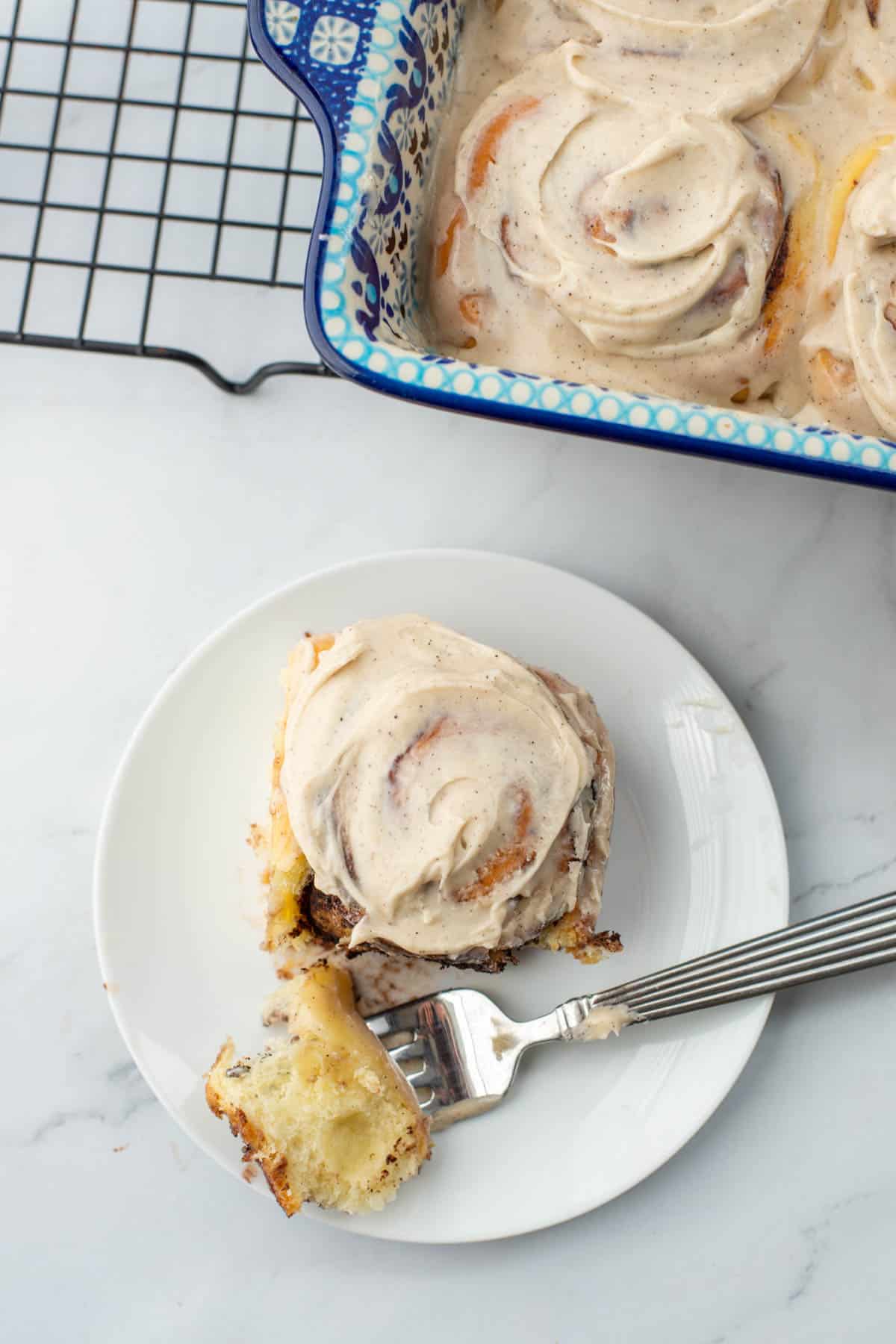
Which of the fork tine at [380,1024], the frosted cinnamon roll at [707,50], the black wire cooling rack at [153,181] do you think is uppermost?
the frosted cinnamon roll at [707,50]

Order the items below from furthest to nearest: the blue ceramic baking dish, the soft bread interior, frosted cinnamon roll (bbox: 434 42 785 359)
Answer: the soft bread interior
frosted cinnamon roll (bbox: 434 42 785 359)
the blue ceramic baking dish

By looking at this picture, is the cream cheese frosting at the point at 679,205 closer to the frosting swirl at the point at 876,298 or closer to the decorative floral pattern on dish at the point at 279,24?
the frosting swirl at the point at 876,298

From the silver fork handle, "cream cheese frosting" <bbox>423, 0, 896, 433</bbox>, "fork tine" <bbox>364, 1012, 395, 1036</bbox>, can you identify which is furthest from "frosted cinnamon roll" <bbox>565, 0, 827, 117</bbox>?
"fork tine" <bbox>364, 1012, 395, 1036</bbox>

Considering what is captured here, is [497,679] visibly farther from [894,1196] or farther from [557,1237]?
[894,1196]

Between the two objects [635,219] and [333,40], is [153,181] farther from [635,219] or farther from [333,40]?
[635,219]

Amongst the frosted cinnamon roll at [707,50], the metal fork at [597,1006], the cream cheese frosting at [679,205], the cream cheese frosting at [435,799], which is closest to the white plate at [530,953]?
the metal fork at [597,1006]

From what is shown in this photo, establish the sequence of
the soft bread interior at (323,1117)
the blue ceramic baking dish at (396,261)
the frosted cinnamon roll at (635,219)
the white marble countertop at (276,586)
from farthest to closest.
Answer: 1. the white marble countertop at (276,586)
2. the soft bread interior at (323,1117)
3. the frosted cinnamon roll at (635,219)
4. the blue ceramic baking dish at (396,261)

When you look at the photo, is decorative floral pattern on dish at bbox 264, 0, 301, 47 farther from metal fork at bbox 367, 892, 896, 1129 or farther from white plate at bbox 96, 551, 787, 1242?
metal fork at bbox 367, 892, 896, 1129

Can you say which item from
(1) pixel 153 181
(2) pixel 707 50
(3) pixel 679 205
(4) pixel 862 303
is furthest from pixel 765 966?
(1) pixel 153 181
